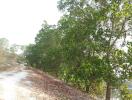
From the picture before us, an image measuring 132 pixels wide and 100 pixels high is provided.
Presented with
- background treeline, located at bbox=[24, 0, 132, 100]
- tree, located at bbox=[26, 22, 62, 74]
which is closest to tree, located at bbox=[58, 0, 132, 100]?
background treeline, located at bbox=[24, 0, 132, 100]

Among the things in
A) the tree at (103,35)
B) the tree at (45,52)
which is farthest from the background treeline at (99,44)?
the tree at (45,52)

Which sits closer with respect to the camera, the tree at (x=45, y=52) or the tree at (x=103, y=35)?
the tree at (x=103, y=35)

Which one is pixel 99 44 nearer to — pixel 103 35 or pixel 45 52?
pixel 103 35

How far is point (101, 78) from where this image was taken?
29.4m

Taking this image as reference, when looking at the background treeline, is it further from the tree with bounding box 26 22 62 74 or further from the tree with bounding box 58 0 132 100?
the tree with bounding box 26 22 62 74

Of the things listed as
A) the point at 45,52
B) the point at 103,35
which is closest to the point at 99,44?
the point at 103,35

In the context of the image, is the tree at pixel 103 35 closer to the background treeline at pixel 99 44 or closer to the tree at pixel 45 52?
the background treeline at pixel 99 44

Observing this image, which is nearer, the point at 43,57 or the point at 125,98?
the point at 125,98

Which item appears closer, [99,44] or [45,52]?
[99,44]

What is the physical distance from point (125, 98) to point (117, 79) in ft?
10.1

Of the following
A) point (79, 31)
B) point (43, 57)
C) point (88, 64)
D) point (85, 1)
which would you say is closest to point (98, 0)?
point (85, 1)

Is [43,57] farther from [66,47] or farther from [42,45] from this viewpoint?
[66,47]

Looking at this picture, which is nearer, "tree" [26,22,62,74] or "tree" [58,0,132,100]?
"tree" [58,0,132,100]

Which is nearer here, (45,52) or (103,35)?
(103,35)
